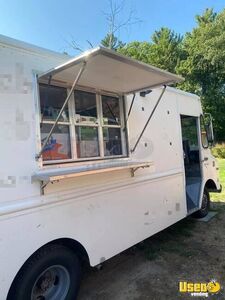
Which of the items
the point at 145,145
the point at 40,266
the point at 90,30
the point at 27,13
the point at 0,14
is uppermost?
the point at 90,30

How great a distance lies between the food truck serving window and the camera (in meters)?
2.81

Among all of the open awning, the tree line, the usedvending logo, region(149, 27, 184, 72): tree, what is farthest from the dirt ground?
region(149, 27, 184, 72): tree

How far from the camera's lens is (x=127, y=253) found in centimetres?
421

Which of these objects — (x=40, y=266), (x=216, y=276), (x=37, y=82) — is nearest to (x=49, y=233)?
(x=40, y=266)

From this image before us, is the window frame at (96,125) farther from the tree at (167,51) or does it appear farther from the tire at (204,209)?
the tree at (167,51)

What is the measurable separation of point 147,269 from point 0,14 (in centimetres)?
486

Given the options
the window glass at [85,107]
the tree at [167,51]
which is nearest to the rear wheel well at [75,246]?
the window glass at [85,107]

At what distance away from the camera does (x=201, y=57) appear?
28578 millimetres

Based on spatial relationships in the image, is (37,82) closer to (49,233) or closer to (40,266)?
(49,233)

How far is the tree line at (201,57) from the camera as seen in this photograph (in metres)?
27.4

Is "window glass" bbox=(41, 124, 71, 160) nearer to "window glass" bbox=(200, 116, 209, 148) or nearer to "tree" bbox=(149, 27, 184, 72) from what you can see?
"window glass" bbox=(200, 116, 209, 148)

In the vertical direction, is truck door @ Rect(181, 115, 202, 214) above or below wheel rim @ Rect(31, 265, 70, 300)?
above

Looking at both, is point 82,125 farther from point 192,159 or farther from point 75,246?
point 192,159

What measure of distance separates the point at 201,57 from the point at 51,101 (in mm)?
29208
